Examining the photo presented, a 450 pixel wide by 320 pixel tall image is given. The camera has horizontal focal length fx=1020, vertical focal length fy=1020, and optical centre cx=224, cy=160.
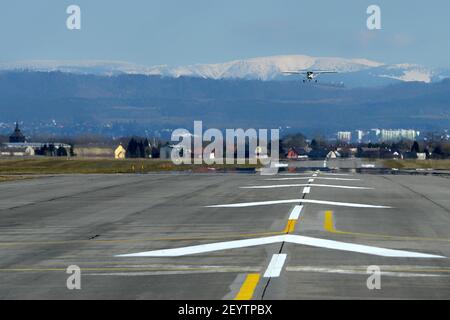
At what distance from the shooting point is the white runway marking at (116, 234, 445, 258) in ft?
64.1

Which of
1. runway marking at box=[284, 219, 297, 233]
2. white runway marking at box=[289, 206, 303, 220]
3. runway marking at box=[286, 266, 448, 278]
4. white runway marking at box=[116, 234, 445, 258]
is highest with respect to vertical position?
runway marking at box=[286, 266, 448, 278]

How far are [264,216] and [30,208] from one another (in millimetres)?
8581

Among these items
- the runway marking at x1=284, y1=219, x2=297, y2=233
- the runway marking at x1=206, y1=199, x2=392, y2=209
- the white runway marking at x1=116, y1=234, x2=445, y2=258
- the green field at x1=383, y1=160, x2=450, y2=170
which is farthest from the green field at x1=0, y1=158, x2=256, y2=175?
the white runway marking at x1=116, y1=234, x2=445, y2=258

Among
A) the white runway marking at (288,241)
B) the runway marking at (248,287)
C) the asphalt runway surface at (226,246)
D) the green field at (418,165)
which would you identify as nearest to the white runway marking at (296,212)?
the asphalt runway surface at (226,246)

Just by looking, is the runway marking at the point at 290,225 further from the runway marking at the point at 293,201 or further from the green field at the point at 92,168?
the green field at the point at 92,168

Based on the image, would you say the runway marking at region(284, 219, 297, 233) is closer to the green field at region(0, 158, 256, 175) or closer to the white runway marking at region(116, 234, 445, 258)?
the white runway marking at region(116, 234, 445, 258)

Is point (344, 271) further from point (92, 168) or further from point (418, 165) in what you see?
point (418, 165)

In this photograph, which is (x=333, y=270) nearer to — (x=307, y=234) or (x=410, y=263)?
(x=410, y=263)

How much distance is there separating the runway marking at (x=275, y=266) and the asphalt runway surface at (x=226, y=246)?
34 mm

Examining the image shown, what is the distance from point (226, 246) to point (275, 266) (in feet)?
11.1

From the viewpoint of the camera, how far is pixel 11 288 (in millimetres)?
15625

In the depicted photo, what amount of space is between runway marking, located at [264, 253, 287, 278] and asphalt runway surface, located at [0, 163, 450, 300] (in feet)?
0.11

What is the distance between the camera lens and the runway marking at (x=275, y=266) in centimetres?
1656
